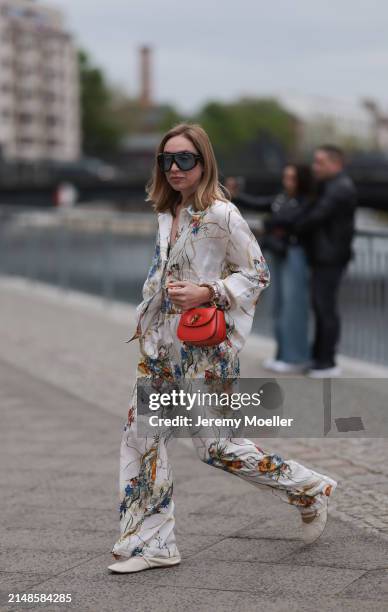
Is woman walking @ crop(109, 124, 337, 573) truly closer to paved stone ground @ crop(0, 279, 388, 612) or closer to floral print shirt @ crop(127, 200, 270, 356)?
floral print shirt @ crop(127, 200, 270, 356)

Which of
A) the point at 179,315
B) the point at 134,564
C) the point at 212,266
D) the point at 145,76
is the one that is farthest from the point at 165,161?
the point at 145,76

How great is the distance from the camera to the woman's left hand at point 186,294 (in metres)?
4.04

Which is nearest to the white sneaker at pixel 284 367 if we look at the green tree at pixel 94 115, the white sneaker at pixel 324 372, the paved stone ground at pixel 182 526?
the white sneaker at pixel 324 372

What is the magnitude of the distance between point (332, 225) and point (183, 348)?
5.18m

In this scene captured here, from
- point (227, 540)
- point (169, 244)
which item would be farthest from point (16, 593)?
point (169, 244)

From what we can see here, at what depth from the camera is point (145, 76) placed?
17388cm

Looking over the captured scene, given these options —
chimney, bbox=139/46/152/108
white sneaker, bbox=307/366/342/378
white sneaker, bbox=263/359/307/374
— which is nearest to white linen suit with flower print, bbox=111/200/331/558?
white sneaker, bbox=307/366/342/378

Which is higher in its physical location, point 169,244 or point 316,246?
point 169,244

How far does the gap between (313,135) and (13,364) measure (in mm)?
163980

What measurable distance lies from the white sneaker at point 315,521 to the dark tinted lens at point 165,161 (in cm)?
128

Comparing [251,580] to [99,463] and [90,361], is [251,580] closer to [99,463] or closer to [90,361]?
→ [99,463]

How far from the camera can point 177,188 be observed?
13.7 feet

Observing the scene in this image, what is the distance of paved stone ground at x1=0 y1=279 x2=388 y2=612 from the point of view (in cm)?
398

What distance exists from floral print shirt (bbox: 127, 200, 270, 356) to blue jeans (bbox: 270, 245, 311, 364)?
536 centimetres
